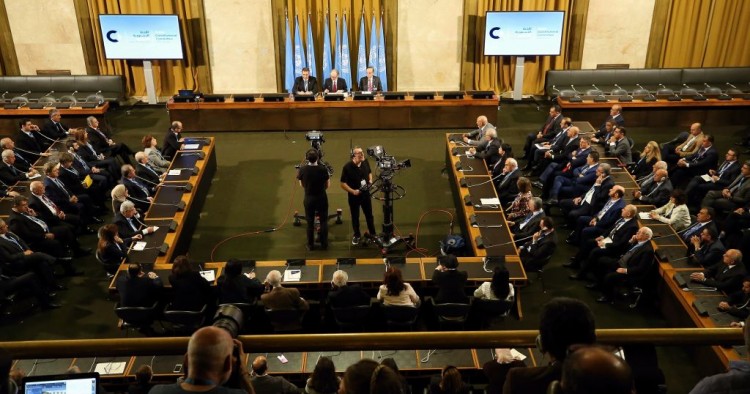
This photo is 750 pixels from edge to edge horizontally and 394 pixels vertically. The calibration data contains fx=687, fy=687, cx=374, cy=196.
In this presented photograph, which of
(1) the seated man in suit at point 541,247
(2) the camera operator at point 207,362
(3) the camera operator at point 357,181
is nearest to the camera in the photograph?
(2) the camera operator at point 207,362

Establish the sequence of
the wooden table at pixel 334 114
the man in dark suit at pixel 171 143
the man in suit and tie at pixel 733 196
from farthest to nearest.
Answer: the wooden table at pixel 334 114, the man in dark suit at pixel 171 143, the man in suit and tie at pixel 733 196

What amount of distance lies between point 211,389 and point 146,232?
Answer: 6.88 metres

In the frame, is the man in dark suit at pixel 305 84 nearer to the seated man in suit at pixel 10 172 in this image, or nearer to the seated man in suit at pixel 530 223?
the seated man in suit at pixel 10 172

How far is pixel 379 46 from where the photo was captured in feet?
45.3

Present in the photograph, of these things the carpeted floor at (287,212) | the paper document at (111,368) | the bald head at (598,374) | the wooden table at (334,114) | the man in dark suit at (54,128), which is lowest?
the carpeted floor at (287,212)

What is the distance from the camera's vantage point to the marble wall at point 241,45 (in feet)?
45.2

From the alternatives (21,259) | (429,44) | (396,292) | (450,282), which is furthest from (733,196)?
(21,259)

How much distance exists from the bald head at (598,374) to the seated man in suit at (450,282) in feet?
17.0

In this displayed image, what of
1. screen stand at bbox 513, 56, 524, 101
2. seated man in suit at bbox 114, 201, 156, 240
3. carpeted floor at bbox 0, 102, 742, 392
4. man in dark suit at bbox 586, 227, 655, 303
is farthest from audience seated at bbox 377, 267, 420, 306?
screen stand at bbox 513, 56, 524, 101

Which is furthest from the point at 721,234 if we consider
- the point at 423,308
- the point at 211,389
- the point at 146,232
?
the point at 211,389

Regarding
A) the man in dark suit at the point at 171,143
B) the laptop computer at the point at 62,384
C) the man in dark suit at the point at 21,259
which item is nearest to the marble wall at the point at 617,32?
the man in dark suit at the point at 171,143

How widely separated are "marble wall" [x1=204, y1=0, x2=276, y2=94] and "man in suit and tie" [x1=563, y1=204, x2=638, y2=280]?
8.17m

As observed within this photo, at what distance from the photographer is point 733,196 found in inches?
357

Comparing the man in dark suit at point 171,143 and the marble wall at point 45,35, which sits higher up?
the marble wall at point 45,35
